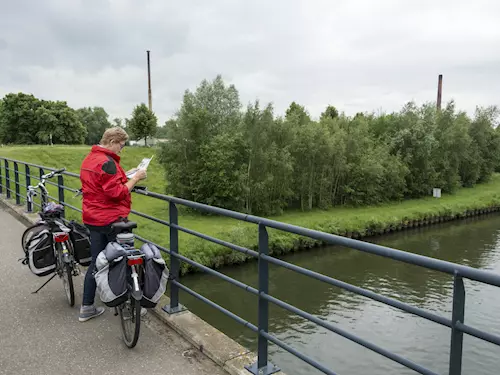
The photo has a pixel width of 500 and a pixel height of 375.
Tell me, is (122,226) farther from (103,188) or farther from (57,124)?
(57,124)

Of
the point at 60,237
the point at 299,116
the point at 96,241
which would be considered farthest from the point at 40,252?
the point at 299,116

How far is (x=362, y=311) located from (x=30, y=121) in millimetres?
59020

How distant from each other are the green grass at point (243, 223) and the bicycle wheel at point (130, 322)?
11.0 meters

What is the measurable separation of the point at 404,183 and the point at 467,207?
14.9ft

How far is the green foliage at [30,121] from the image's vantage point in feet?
190

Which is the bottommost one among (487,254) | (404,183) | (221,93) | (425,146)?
(487,254)

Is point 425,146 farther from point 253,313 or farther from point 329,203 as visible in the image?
point 253,313

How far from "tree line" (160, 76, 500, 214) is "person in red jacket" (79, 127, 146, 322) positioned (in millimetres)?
19450

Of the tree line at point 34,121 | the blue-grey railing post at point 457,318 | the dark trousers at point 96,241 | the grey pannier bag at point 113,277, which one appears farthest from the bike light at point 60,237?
the tree line at point 34,121

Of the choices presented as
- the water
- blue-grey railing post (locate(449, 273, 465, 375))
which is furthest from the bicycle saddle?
the water

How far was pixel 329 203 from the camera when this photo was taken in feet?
92.5

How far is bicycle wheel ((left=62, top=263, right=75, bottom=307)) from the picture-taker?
4.20m

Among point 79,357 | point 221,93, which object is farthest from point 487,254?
point 79,357

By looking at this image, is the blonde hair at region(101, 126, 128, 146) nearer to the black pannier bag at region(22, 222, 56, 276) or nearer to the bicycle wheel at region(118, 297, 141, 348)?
the bicycle wheel at region(118, 297, 141, 348)
